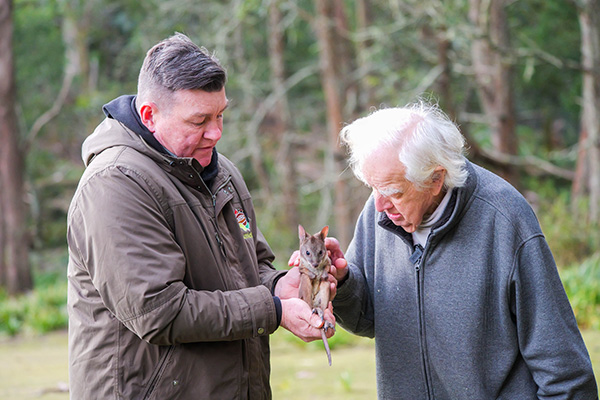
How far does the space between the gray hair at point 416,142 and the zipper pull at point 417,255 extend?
30 centimetres

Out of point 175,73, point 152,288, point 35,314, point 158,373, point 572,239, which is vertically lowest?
point 35,314

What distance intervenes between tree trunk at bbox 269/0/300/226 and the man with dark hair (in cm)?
1086

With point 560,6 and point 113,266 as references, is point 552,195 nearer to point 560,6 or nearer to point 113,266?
point 560,6

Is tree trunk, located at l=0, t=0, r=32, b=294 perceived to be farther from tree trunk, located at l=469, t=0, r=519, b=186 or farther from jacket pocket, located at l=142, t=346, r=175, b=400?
jacket pocket, located at l=142, t=346, r=175, b=400

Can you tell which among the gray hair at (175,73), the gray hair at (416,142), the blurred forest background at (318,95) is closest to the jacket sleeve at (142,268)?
the gray hair at (175,73)

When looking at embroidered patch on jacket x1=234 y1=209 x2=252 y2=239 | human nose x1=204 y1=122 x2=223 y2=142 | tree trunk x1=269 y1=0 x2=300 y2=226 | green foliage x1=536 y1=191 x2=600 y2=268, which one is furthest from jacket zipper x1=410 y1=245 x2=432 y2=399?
tree trunk x1=269 y1=0 x2=300 y2=226

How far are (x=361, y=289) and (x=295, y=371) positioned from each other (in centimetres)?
364

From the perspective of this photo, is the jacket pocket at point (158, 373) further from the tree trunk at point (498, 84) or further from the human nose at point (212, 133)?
the tree trunk at point (498, 84)

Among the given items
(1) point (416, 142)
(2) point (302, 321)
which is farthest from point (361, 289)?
(1) point (416, 142)

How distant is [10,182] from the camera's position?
1260 centimetres

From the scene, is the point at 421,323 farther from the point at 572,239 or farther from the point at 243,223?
the point at 572,239

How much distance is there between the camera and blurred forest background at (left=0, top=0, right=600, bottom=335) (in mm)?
8852

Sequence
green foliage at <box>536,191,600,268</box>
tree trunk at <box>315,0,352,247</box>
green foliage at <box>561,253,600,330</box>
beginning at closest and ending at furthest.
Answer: green foliage at <box>561,253,600,330</box>, green foliage at <box>536,191,600,268</box>, tree trunk at <box>315,0,352,247</box>

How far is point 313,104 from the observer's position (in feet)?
63.6
